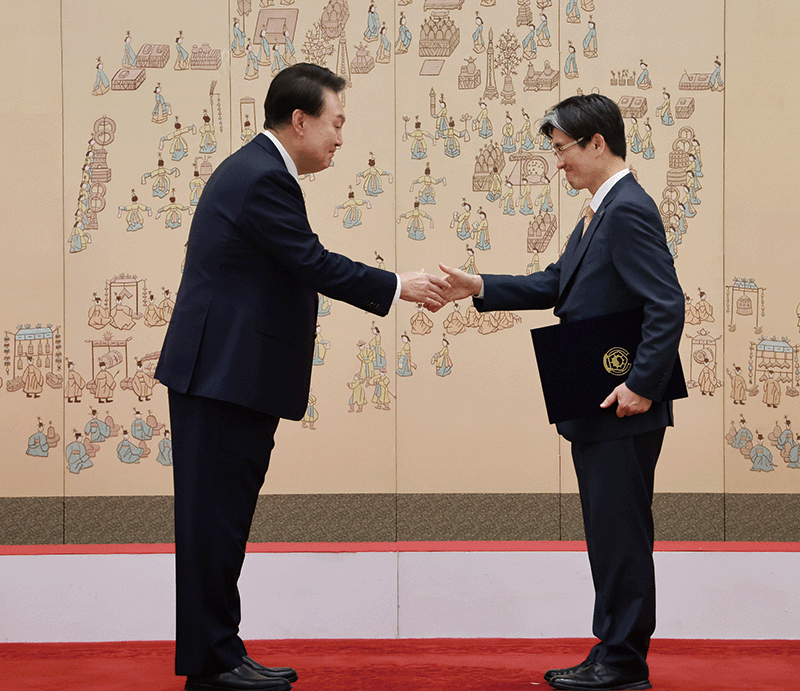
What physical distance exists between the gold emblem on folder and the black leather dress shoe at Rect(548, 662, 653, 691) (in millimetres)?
707

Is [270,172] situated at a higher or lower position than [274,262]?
higher

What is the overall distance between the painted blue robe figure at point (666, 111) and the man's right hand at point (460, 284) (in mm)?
2277

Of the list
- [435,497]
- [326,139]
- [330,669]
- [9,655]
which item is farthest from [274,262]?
[435,497]

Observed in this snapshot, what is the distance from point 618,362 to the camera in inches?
75.7

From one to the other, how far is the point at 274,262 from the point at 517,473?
8.29 feet

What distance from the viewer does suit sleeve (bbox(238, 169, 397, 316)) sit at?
1.90 meters

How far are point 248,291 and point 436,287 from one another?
0.63 meters

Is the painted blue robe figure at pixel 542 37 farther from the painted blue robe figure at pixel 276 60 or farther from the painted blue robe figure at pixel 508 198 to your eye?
the painted blue robe figure at pixel 276 60

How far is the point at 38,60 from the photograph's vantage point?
4.07 meters

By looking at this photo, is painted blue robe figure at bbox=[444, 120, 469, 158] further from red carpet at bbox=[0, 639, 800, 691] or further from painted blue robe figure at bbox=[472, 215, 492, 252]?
red carpet at bbox=[0, 639, 800, 691]

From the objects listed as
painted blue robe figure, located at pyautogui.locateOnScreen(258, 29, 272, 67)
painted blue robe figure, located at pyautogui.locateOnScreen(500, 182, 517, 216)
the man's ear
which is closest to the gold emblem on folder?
the man's ear

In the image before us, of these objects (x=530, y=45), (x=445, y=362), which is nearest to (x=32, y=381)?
(x=445, y=362)

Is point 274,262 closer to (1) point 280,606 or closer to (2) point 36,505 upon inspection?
(1) point 280,606

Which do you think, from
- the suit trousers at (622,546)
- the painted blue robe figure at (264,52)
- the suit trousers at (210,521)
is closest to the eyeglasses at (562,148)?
the suit trousers at (622,546)
